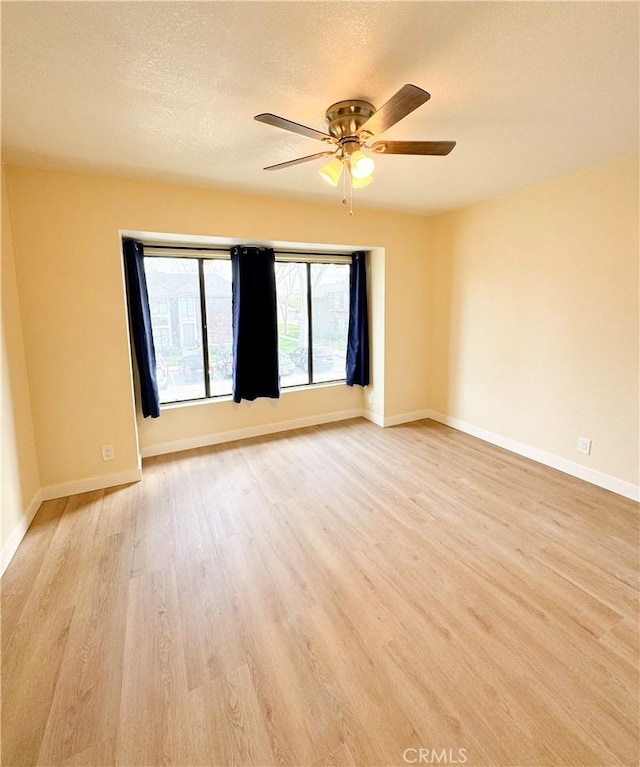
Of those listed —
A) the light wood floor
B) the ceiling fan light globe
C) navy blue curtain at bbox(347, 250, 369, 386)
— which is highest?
the ceiling fan light globe

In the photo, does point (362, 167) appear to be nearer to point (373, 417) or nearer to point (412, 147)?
point (412, 147)

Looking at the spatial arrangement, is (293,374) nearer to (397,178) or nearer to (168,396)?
(168,396)

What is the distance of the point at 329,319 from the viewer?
4.50m

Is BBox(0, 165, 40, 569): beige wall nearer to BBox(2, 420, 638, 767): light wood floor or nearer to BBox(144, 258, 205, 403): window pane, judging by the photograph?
BBox(2, 420, 638, 767): light wood floor

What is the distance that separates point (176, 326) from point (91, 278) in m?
0.99

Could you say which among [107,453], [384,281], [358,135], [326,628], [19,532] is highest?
[358,135]

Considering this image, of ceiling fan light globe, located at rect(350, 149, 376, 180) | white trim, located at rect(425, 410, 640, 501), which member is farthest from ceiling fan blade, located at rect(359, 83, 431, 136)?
white trim, located at rect(425, 410, 640, 501)

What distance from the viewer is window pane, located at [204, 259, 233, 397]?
3.75 metres

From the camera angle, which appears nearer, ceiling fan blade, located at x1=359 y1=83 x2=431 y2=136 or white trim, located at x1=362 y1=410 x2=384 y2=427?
ceiling fan blade, located at x1=359 y1=83 x2=431 y2=136

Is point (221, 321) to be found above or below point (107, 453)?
above

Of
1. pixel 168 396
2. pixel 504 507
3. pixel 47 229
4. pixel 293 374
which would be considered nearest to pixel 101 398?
pixel 168 396

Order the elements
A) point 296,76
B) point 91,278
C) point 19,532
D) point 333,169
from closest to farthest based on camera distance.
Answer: point 296,76 < point 333,169 < point 19,532 < point 91,278

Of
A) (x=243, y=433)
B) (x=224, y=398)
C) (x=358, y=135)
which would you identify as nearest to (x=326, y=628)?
(x=358, y=135)

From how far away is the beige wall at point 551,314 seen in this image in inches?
104
